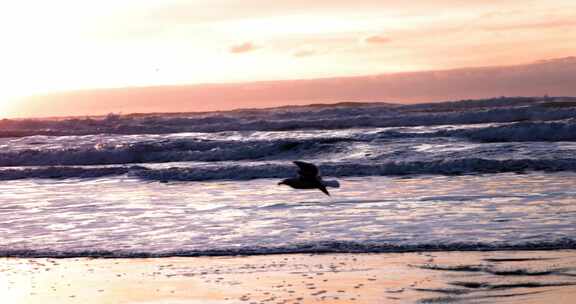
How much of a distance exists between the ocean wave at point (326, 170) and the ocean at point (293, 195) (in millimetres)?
46

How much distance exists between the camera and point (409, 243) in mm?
11797

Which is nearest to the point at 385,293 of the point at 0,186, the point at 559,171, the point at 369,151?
the point at 559,171

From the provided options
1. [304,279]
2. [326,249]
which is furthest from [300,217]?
[304,279]

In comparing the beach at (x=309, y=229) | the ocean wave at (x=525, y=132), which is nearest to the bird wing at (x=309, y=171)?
the beach at (x=309, y=229)

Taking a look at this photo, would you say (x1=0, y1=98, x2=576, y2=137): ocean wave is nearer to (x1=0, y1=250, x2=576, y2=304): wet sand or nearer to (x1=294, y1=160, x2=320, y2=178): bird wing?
(x1=294, y1=160, x2=320, y2=178): bird wing

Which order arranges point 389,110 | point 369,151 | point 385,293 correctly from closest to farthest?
1. point 385,293
2. point 369,151
3. point 389,110

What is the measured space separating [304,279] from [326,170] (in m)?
13.0

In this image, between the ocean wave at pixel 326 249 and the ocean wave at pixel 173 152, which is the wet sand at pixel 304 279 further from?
the ocean wave at pixel 173 152

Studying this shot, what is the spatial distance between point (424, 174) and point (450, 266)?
10661mm

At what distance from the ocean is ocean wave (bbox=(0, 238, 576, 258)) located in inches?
0.9

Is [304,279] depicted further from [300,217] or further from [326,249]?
[300,217]

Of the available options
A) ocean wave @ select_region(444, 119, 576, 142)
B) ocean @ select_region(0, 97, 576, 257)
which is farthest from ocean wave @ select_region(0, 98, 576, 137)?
ocean wave @ select_region(444, 119, 576, 142)

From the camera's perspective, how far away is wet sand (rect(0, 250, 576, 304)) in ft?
30.3

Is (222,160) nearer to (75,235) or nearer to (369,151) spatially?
(369,151)
